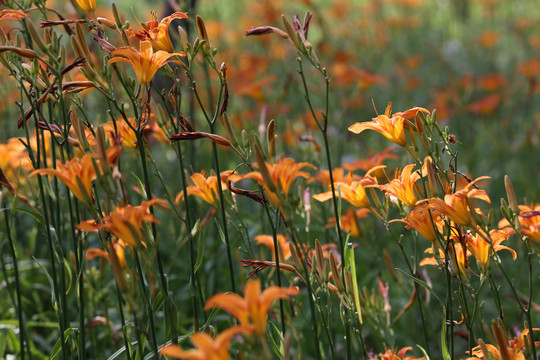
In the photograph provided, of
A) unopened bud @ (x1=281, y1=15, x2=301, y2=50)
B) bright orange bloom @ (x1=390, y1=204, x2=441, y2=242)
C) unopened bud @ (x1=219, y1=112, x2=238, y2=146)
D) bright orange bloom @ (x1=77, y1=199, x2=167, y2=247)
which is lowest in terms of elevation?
bright orange bloom @ (x1=390, y1=204, x2=441, y2=242)

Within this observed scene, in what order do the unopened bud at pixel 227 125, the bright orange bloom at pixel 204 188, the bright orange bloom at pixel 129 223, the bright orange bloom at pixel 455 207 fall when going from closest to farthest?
the bright orange bloom at pixel 129 223, the bright orange bloom at pixel 455 207, the unopened bud at pixel 227 125, the bright orange bloom at pixel 204 188

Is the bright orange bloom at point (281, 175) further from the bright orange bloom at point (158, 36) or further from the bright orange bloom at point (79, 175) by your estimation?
the bright orange bloom at point (158, 36)

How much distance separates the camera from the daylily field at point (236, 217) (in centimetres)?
135

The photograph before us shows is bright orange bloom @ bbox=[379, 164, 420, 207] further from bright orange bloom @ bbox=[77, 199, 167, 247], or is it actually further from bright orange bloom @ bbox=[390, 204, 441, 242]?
bright orange bloom @ bbox=[77, 199, 167, 247]

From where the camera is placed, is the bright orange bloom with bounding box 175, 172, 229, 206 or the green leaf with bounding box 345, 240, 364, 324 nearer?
the green leaf with bounding box 345, 240, 364, 324

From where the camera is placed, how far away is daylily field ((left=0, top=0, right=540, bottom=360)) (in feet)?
4.42

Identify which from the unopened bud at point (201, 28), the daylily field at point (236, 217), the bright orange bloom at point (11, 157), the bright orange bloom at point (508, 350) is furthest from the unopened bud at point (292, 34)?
the bright orange bloom at point (11, 157)

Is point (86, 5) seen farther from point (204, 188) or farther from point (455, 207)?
point (455, 207)

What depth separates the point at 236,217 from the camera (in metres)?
A: 2.68

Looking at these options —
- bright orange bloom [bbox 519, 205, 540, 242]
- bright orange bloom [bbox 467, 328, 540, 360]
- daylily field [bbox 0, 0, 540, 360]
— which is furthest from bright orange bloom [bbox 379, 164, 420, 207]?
bright orange bloom [bbox 467, 328, 540, 360]

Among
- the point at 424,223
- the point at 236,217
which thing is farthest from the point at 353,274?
the point at 236,217

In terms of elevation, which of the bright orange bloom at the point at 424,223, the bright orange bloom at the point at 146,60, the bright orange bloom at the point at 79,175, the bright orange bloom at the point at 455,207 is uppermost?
the bright orange bloom at the point at 146,60

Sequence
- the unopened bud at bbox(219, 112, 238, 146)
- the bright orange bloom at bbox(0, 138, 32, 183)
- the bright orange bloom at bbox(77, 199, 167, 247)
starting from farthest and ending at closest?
the bright orange bloom at bbox(0, 138, 32, 183), the unopened bud at bbox(219, 112, 238, 146), the bright orange bloom at bbox(77, 199, 167, 247)

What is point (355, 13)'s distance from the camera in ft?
34.3
